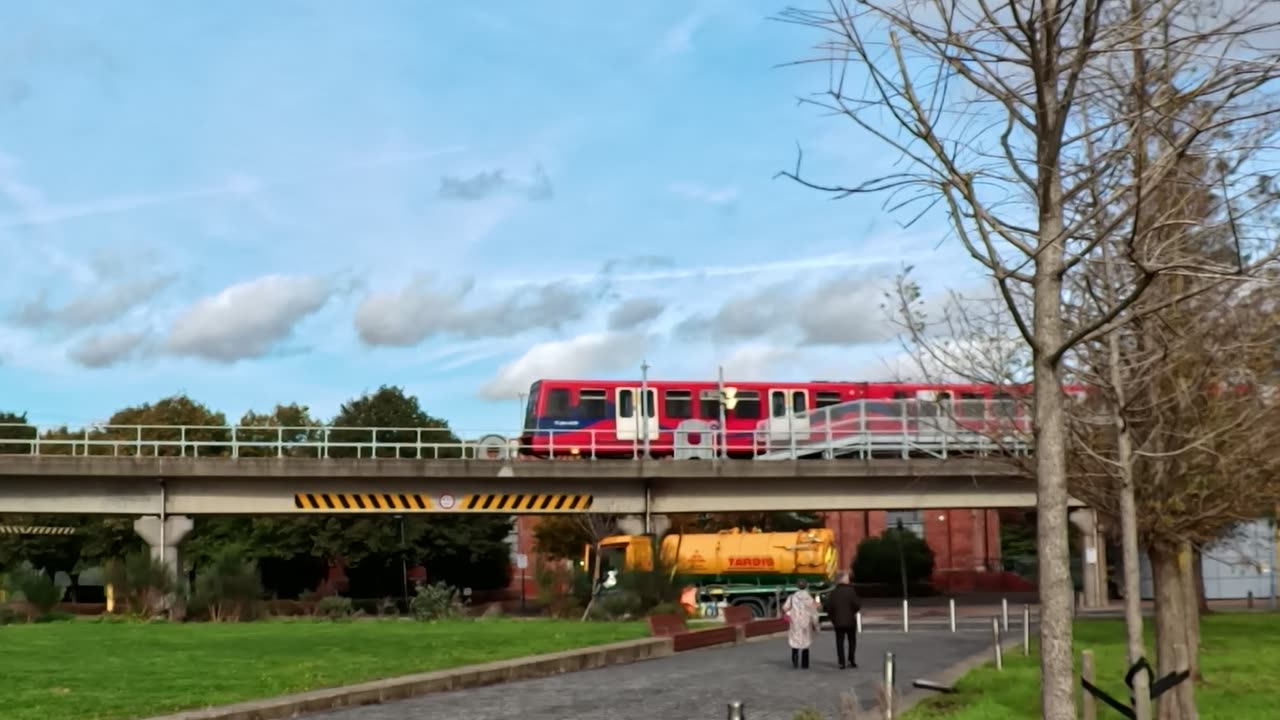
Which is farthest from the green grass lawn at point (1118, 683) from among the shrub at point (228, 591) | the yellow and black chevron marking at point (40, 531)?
the yellow and black chevron marking at point (40, 531)

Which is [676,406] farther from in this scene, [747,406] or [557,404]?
[557,404]

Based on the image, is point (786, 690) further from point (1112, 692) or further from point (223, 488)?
point (223, 488)

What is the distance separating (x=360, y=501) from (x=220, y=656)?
22257 millimetres

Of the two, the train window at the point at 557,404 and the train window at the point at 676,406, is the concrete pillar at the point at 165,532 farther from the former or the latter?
the train window at the point at 676,406

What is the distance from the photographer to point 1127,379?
1462 centimetres

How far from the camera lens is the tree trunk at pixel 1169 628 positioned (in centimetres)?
1293

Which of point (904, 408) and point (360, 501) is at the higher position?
point (904, 408)

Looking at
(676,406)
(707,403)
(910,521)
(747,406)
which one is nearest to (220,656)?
(676,406)

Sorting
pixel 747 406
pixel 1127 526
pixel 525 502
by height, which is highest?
pixel 747 406

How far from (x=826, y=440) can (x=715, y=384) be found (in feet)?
17.4

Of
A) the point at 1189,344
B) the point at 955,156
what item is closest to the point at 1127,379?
the point at 1189,344

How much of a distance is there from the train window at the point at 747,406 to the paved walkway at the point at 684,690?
74.5ft

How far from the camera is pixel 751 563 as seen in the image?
43.6 m

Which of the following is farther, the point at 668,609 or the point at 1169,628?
the point at 668,609
